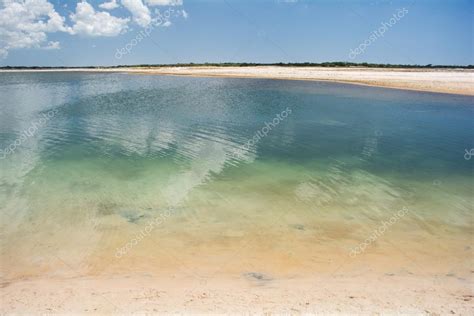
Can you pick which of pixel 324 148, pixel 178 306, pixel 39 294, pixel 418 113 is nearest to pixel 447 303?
pixel 178 306

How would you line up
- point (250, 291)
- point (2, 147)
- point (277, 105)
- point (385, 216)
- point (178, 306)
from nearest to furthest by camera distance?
point (178, 306) → point (250, 291) → point (385, 216) → point (2, 147) → point (277, 105)

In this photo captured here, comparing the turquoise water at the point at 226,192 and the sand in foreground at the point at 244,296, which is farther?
the turquoise water at the point at 226,192

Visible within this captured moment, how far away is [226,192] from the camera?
10.4 metres

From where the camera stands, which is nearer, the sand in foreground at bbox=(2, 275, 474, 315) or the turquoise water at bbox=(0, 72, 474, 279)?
the sand in foreground at bbox=(2, 275, 474, 315)

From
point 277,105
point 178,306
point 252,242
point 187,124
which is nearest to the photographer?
point 178,306

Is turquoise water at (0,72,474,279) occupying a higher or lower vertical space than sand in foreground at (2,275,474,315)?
higher

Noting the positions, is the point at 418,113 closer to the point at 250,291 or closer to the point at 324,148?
the point at 324,148

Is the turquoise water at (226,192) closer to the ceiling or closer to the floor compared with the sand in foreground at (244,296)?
closer to the ceiling

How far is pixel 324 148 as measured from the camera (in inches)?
618

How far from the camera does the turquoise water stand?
7.23m

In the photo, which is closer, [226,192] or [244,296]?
[244,296]

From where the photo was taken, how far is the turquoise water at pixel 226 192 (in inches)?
285

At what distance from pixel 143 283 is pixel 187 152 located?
345 inches

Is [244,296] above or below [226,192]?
below
